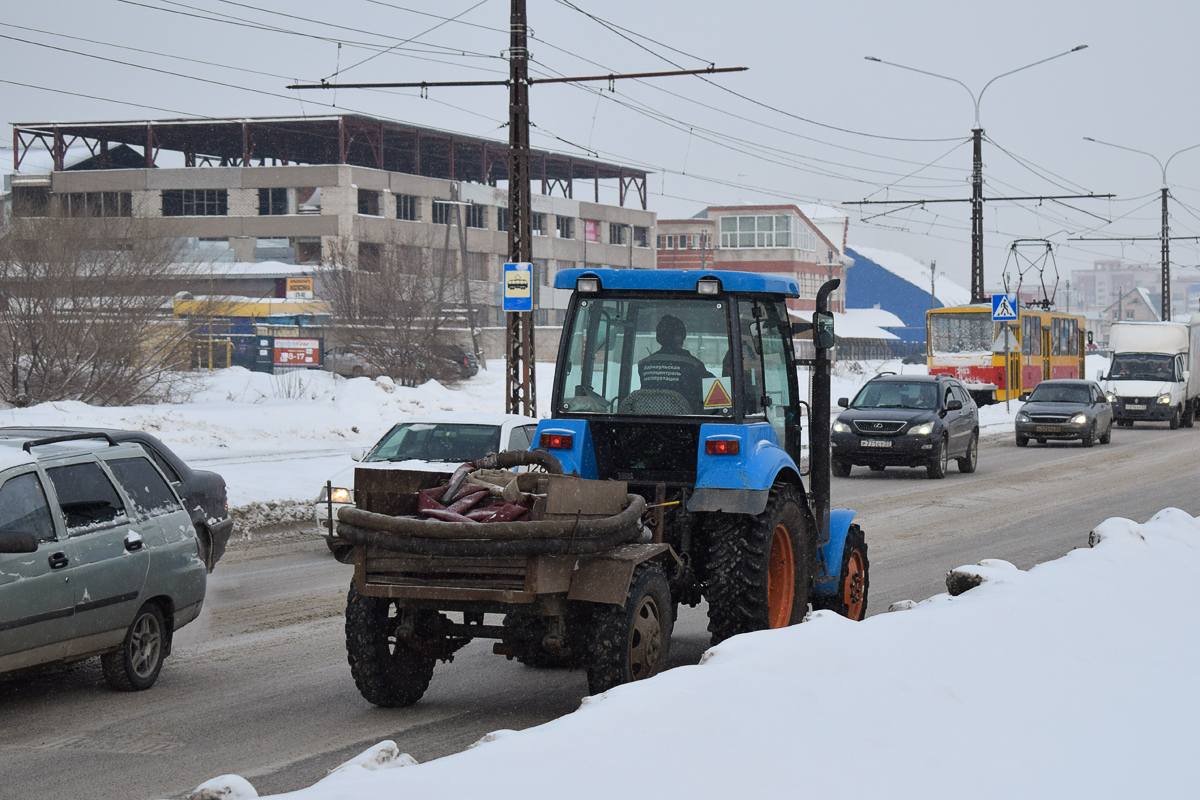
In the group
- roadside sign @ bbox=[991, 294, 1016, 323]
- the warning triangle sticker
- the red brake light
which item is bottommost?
the red brake light

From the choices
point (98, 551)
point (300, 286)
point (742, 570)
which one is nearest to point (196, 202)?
point (300, 286)

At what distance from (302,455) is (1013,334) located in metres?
22.8

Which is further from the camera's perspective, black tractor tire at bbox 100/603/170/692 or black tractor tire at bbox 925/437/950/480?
black tractor tire at bbox 925/437/950/480

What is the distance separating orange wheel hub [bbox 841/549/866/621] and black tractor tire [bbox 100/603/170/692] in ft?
14.2

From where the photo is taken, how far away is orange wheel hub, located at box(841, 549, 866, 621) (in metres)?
8.98

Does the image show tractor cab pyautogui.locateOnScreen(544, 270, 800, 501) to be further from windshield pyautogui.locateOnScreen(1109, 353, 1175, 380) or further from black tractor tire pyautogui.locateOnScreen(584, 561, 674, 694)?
windshield pyautogui.locateOnScreen(1109, 353, 1175, 380)

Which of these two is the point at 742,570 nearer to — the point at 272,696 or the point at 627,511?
the point at 627,511

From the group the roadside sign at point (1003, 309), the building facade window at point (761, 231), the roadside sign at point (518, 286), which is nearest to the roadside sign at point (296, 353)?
the roadside sign at point (1003, 309)

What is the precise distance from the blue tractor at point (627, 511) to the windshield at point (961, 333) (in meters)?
32.8

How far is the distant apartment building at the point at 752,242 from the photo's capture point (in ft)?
349

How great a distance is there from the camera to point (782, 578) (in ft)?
26.5


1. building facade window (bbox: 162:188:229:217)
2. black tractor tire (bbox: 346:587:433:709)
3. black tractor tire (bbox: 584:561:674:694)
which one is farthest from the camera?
building facade window (bbox: 162:188:229:217)

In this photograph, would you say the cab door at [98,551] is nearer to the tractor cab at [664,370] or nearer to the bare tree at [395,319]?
the tractor cab at [664,370]

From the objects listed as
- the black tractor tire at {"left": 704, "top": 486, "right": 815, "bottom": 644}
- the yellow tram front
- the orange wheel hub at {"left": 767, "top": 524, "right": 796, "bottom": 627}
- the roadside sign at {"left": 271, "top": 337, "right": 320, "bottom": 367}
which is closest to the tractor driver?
the black tractor tire at {"left": 704, "top": 486, "right": 815, "bottom": 644}
